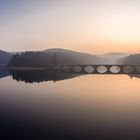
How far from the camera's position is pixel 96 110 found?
26859 millimetres

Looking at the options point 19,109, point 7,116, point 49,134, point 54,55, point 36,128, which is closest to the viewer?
point 49,134

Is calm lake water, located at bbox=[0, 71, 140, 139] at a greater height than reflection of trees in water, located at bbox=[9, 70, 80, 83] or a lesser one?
greater

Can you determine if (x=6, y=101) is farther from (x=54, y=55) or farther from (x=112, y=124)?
(x=54, y=55)

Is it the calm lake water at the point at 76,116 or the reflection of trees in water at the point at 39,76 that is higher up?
the calm lake water at the point at 76,116

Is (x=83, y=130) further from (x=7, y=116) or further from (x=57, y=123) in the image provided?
(x=7, y=116)

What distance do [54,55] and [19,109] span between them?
109 metres

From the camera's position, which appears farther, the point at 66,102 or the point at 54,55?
the point at 54,55

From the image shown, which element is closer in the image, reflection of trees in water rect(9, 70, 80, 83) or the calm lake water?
the calm lake water

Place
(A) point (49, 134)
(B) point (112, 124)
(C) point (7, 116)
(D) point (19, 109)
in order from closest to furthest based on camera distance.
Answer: (A) point (49, 134), (B) point (112, 124), (C) point (7, 116), (D) point (19, 109)

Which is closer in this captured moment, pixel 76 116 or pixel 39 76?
pixel 76 116

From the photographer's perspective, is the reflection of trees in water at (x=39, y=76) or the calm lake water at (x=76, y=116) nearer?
the calm lake water at (x=76, y=116)

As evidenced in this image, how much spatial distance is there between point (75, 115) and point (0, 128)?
7300mm

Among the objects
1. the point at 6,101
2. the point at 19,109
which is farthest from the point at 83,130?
the point at 6,101

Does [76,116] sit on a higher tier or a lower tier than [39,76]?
higher
